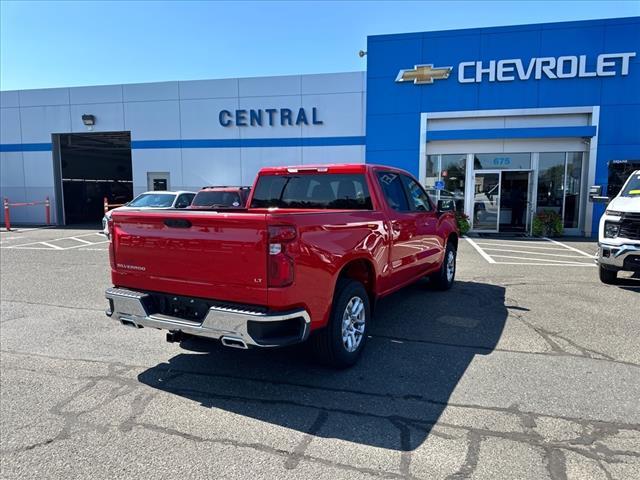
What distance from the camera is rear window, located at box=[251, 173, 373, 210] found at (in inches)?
206

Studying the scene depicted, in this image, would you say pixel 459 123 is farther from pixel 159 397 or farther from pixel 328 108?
pixel 159 397

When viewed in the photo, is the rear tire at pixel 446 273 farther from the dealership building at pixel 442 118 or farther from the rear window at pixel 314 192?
the dealership building at pixel 442 118

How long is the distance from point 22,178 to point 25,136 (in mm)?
2001

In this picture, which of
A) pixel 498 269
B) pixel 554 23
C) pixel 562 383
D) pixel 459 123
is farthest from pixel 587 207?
pixel 562 383

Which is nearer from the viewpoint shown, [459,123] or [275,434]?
[275,434]

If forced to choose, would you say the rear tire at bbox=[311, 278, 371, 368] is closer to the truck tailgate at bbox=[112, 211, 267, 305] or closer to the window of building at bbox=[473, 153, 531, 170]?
the truck tailgate at bbox=[112, 211, 267, 305]

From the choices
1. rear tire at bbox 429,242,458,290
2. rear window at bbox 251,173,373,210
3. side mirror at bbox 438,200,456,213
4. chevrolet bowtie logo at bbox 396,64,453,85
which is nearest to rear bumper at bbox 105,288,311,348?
rear window at bbox 251,173,373,210

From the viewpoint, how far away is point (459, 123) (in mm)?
16891

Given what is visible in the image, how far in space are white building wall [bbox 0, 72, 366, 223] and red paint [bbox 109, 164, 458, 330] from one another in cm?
1425

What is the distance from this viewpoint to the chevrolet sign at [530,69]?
616 inches

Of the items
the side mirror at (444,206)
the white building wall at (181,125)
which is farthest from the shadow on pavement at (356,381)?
the white building wall at (181,125)

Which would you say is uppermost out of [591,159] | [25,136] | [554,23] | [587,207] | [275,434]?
[554,23]

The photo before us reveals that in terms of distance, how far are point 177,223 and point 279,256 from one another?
0.97 m

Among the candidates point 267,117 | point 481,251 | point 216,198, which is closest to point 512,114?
point 481,251
